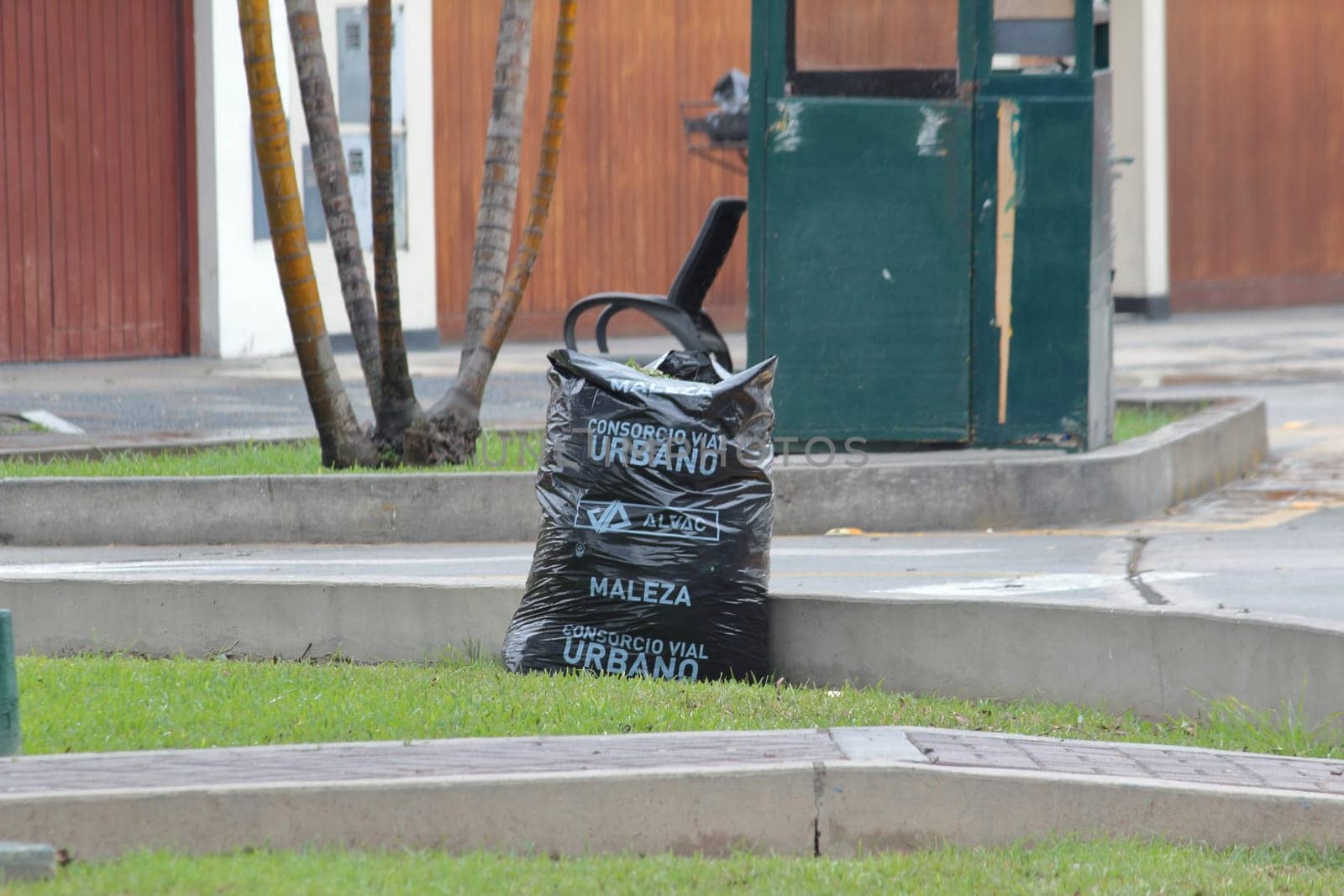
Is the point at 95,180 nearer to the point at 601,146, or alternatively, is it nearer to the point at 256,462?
the point at 601,146

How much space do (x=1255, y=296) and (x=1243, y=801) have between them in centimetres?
2481

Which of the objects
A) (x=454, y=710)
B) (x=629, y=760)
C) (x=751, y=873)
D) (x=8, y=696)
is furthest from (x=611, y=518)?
(x=751, y=873)

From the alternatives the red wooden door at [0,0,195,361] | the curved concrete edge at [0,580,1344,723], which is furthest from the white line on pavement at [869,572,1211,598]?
the red wooden door at [0,0,195,361]

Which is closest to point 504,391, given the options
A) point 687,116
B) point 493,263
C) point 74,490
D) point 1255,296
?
point 493,263

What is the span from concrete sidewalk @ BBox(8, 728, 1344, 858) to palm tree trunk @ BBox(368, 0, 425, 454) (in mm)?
5337

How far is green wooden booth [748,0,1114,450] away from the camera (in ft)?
33.4

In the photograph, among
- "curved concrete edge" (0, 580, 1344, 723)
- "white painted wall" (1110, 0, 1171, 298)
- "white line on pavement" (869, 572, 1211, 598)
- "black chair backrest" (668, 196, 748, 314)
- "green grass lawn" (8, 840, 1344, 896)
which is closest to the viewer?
"green grass lawn" (8, 840, 1344, 896)

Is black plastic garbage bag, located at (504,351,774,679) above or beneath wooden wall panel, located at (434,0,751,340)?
beneath

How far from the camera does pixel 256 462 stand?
10.4m

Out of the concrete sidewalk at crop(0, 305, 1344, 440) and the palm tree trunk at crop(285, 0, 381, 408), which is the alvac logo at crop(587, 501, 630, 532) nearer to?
the palm tree trunk at crop(285, 0, 381, 408)

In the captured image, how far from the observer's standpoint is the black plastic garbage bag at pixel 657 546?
628 cm

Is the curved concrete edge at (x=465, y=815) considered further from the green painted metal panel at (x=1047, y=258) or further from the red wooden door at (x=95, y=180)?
the red wooden door at (x=95, y=180)

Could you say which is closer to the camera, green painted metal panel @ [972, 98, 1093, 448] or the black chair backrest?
green painted metal panel @ [972, 98, 1093, 448]

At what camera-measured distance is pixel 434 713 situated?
17.7 feet
